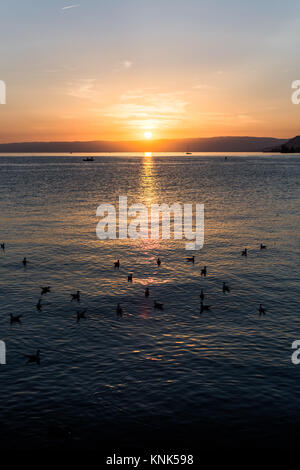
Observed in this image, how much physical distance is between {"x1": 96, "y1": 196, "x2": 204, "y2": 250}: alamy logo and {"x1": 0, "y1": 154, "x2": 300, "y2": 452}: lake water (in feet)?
25.6

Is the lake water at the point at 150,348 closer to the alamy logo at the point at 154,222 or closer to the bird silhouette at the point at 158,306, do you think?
the bird silhouette at the point at 158,306

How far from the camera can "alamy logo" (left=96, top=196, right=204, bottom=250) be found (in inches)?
2525

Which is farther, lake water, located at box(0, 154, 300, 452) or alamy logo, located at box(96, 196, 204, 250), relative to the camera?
alamy logo, located at box(96, 196, 204, 250)

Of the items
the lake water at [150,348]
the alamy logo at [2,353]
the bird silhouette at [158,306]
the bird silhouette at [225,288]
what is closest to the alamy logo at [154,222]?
the lake water at [150,348]

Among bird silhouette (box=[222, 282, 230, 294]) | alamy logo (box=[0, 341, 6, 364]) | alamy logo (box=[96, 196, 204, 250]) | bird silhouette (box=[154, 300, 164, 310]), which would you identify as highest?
alamy logo (box=[96, 196, 204, 250])

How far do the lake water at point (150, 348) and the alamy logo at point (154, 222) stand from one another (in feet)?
25.6

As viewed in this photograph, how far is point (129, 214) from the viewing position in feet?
290

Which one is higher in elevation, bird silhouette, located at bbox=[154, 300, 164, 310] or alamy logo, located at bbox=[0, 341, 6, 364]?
bird silhouette, located at bbox=[154, 300, 164, 310]

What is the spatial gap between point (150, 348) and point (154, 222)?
5180 cm

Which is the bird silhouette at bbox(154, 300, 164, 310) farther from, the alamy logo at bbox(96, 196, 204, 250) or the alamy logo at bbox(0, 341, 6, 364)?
the alamy logo at bbox(96, 196, 204, 250)

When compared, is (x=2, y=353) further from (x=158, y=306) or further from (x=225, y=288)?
(x=225, y=288)

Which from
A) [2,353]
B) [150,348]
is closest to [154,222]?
[150,348]

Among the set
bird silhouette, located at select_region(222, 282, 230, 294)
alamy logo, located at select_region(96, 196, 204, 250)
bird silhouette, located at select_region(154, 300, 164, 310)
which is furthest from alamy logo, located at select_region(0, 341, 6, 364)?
alamy logo, located at select_region(96, 196, 204, 250)
